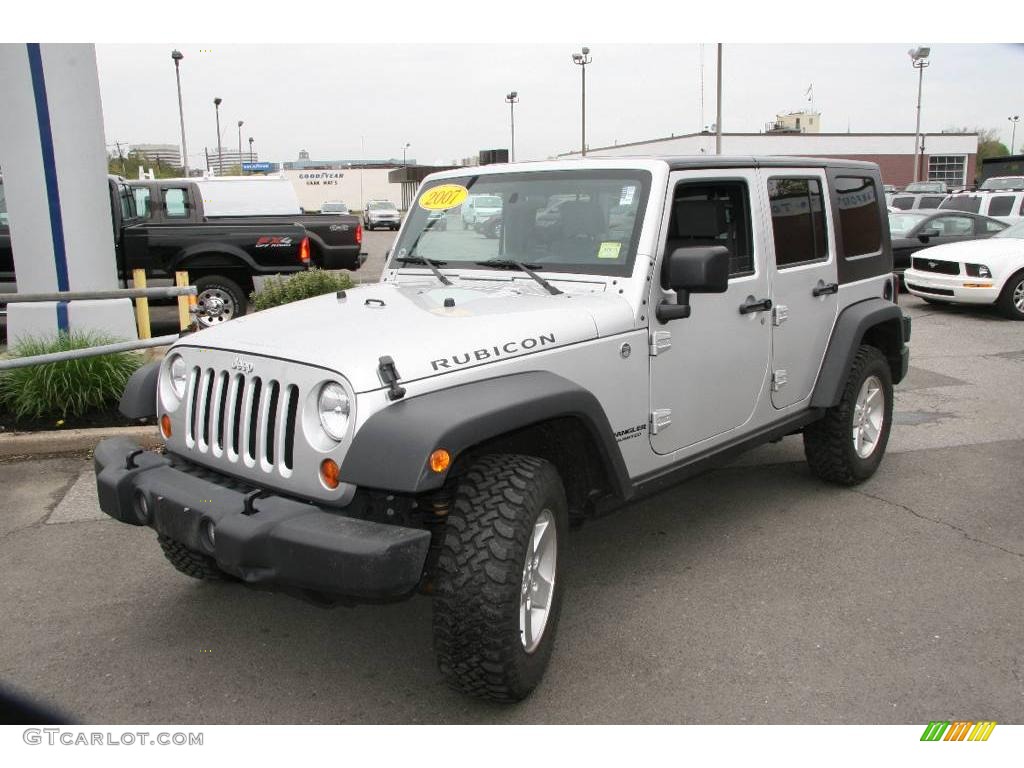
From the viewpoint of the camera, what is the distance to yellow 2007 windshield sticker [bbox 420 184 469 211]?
460 centimetres

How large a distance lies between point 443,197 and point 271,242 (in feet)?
24.4

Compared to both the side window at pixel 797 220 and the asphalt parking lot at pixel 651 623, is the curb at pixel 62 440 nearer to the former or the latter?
the asphalt parking lot at pixel 651 623

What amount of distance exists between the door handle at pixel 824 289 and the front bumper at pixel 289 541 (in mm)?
3099

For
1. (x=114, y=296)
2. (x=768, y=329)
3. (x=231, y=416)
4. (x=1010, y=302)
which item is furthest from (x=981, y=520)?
(x=1010, y=302)

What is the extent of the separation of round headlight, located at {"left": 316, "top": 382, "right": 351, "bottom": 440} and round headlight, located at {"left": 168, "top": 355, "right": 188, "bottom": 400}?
877mm

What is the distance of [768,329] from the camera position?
4.71 m

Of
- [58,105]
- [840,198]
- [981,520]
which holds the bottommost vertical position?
[981,520]

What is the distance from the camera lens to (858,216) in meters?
Answer: 5.55

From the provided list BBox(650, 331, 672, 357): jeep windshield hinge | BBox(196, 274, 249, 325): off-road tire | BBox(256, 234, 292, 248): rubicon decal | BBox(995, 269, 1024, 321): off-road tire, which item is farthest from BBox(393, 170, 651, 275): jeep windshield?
BBox(995, 269, 1024, 321): off-road tire

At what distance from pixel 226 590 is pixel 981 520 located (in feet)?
13.4

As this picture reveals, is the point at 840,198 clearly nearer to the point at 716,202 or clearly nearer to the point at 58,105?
the point at 716,202

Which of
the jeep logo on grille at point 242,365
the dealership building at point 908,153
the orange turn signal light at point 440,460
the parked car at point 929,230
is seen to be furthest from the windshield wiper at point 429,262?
the dealership building at point 908,153

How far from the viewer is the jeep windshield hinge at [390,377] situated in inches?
Result: 117
